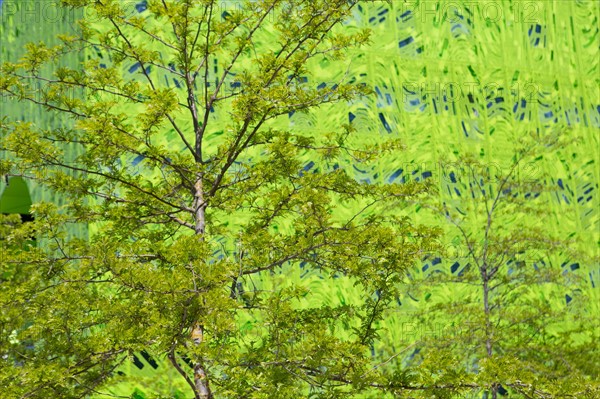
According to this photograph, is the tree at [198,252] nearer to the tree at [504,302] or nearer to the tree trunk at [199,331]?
the tree trunk at [199,331]

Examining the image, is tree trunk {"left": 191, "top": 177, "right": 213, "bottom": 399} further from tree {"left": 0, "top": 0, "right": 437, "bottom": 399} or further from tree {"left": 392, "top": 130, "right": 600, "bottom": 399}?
tree {"left": 392, "top": 130, "right": 600, "bottom": 399}

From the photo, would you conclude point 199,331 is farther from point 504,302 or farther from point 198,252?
point 504,302

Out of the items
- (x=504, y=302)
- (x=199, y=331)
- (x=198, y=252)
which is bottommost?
(x=199, y=331)

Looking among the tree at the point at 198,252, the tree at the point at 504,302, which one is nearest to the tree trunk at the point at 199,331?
the tree at the point at 198,252

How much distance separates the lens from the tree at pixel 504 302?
9.12 m

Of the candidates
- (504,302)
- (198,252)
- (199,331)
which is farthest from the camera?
(504,302)

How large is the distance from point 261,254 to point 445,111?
43.5 feet

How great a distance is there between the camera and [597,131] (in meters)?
24.0

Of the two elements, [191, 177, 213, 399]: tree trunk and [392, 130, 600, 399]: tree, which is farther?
[392, 130, 600, 399]: tree

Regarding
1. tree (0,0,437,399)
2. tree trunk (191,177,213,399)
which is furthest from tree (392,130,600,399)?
tree trunk (191,177,213,399)

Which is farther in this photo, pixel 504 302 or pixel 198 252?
pixel 504 302

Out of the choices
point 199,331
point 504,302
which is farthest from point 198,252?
point 504,302

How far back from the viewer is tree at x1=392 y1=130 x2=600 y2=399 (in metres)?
9.12

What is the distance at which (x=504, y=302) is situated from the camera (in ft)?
60.2
